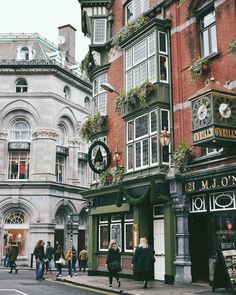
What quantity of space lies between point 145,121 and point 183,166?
9.71 feet

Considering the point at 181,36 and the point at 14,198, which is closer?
the point at 181,36

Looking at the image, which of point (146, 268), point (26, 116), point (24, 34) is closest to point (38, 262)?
point (146, 268)

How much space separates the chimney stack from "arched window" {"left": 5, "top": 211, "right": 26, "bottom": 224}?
15027 millimetres

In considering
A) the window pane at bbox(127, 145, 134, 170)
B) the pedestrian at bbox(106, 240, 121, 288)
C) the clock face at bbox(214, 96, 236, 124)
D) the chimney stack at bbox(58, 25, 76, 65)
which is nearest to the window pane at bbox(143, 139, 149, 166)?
the window pane at bbox(127, 145, 134, 170)

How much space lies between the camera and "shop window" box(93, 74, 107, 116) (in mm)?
22156

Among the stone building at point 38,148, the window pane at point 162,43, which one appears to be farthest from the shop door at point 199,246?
the stone building at point 38,148

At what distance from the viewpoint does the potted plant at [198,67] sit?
15.7 metres

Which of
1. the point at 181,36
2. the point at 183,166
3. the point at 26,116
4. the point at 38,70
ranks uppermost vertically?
the point at 38,70

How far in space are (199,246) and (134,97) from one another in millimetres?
6462

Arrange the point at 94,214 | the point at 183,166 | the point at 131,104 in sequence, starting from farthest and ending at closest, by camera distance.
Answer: the point at 94,214 → the point at 131,104 → the point at 183,166

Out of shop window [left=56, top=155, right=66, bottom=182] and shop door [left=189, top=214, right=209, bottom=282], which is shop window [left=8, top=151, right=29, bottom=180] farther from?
shop door [left=189, top=214, right=209, bottom=282]

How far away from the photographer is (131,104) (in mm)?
18594

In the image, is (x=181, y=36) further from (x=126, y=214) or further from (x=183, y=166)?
(x=126, y=214)

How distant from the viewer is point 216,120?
13.5 meters
